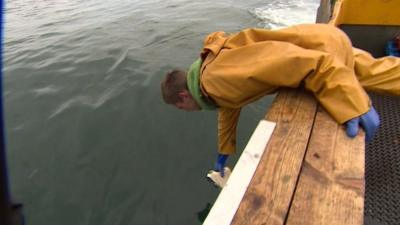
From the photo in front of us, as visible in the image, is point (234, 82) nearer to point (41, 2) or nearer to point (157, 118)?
point (157, 118)

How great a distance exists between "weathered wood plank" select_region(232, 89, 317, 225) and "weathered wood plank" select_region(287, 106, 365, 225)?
5 centimetres

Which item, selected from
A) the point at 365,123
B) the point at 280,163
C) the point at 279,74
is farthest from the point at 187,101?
the point at 365,123

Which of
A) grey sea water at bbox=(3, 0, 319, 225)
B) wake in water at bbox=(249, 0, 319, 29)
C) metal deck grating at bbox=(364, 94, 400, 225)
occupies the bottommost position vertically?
wake in water at bbox=(249, 0, 319, 29)

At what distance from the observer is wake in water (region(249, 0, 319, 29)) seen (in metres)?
9.91

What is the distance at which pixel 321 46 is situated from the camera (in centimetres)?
242

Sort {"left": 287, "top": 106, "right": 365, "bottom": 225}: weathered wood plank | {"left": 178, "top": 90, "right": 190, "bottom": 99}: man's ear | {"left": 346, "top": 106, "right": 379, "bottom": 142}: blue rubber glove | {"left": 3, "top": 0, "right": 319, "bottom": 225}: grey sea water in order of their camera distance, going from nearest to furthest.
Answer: {"left": 287, "top": 106, "right": 365, "bottom": 225}: weathered wood plank → {"left": 346, "top": 106, "right": 379, "bottom": 142}: blue rubber glove → {"left": 178, "top": 90, "right": 190, "bottom": 99}: man's ear → {"left": 3, "top": 0, "right": 319, "bottom": 225}: grey sea water

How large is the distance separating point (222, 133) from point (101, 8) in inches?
388

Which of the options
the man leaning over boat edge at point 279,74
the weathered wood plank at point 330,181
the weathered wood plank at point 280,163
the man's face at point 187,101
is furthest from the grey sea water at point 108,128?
the weathered wood plank at point 330,181

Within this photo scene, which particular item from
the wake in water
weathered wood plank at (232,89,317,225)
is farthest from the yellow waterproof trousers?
the wake in water

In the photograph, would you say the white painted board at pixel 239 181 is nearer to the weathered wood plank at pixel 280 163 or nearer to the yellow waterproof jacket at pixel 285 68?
the weathered wood plank at pixel 280 163

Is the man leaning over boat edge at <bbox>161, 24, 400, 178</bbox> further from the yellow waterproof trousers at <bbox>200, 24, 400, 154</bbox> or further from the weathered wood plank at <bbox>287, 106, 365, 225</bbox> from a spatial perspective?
the weathered wood plank at <bbox>287, 106, 365, 225</bbox>

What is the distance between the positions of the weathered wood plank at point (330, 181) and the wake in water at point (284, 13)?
25.9ft

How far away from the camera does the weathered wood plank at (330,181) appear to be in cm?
158

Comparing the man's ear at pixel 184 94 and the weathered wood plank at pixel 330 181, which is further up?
the man's ear at pixel 184 94
